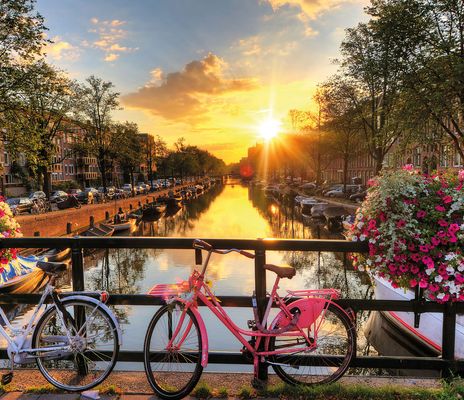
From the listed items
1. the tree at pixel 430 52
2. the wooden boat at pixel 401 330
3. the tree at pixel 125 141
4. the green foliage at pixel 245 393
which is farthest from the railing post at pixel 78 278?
the tree at pixel 125 141

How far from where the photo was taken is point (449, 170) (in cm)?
384

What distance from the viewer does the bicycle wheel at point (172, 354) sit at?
3.21 meters

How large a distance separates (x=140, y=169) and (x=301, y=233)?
7403 cm

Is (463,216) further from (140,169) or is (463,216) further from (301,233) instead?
(140,169)

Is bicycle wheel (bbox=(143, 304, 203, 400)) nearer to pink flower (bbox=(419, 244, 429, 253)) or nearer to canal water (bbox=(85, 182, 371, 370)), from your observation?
pink flower (bbox=(419, 244, 429, 253))

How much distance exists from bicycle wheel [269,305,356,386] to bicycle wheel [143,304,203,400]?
0.66 meters

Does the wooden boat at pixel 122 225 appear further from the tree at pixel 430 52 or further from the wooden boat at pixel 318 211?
the tree at pixel 430 52

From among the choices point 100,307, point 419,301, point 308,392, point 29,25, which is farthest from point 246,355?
point 29,25

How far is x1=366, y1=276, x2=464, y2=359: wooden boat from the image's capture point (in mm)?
8281

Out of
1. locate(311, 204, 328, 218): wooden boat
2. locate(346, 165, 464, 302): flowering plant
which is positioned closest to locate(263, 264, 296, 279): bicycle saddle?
locate(346, 165, 464, 302): flowering plant

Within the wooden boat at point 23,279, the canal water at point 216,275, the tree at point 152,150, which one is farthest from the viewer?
the tree at point 152,150

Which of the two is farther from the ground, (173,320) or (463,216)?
(463,216)

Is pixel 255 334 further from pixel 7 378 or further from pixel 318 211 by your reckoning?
pixel 318 211

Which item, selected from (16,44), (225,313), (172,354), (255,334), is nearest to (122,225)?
(16,44)
